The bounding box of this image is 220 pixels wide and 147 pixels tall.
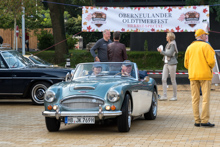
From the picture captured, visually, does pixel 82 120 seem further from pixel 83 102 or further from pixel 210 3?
pixel 210 3

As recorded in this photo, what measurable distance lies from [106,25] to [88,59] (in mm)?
7422

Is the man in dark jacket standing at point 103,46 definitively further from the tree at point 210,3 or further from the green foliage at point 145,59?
the tree at point 210,3

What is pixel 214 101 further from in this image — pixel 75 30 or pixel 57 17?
pixel 75 30

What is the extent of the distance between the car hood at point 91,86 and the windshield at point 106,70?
Result: 558 millimetres

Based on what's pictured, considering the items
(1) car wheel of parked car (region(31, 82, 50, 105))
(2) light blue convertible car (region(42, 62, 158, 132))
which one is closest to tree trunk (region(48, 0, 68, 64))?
(1) car wheel of parked car (region(31, 82, 50, 105))

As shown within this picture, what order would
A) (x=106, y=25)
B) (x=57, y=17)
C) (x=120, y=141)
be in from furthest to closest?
1. (x=57, y=17)
2. (x=106, y=25)
3. (x=120, y=141)

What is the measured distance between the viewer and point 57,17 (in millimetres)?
28781

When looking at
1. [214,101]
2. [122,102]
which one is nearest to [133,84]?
[122,102]

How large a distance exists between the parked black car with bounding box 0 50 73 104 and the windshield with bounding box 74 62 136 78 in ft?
12.3

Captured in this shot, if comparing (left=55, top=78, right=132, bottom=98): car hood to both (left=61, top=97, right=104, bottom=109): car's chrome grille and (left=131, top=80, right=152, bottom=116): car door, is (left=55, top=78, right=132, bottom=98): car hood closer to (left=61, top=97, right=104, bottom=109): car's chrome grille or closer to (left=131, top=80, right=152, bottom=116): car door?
(left=61, top=97, right=104, bottom=109): car's chrome grille

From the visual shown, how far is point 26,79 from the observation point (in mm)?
14406

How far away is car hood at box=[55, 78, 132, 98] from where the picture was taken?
9188 mm

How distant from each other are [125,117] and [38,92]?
5.88m

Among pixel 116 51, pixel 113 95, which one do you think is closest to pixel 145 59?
pixel 116 51
